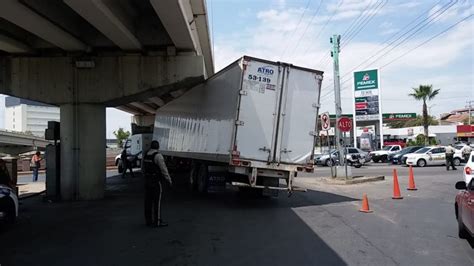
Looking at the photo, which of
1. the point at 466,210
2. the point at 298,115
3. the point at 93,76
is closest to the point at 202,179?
the point at 298,115

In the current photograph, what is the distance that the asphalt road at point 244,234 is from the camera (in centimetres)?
750

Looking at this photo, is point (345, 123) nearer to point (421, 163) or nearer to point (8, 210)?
point (8, 210)

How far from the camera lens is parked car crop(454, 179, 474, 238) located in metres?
7.42

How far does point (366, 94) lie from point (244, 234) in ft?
140

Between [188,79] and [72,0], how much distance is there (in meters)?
6.64

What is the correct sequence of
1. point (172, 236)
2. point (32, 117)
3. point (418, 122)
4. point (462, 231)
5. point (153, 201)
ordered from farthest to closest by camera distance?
point (418, 122) < point (32, 117) < point (153, 201) < point (172, 236) < point (462, 231)

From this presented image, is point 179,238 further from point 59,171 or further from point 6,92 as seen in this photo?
point 6,92

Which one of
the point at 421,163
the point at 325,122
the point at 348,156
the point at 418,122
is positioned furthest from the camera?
the point at 418,122

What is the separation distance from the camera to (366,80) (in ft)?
161

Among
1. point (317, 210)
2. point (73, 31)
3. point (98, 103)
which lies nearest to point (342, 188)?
point (317, 210)

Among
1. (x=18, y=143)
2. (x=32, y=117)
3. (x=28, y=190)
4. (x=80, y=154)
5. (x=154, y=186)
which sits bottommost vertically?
(x=28, y=190)

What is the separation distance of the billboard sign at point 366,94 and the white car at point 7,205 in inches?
1663

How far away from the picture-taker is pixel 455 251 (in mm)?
7750

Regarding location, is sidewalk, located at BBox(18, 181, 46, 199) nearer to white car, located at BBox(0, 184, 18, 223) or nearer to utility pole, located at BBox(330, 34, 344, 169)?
white car, located at BBox(0, 184, 18, 223)
